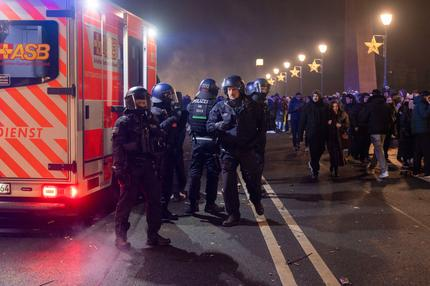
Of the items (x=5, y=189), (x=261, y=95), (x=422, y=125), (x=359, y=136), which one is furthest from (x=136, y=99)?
(x=359, y=136)

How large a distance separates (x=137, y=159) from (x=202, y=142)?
1753mm

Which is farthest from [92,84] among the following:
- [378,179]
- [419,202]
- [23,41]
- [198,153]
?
[378,179]

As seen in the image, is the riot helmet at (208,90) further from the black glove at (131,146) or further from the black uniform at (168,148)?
the black glove at (131,146)

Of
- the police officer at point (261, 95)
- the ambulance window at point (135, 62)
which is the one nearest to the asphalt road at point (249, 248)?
the police officer at point (261, 95)

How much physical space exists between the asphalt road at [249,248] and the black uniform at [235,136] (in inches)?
19.8

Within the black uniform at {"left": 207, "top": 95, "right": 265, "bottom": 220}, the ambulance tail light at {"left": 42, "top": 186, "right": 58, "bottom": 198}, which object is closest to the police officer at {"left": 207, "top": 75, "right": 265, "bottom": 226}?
the black uniform at {"left": 207, "top": 95, "right": 265, "bottom": 220}

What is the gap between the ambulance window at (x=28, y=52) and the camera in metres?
6.23

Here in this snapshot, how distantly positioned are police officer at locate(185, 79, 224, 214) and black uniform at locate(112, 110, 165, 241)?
4.58 ft

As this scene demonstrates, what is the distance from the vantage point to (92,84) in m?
6.58

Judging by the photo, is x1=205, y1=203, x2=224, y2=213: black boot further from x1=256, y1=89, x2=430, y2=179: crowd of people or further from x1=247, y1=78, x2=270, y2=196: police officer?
x1=256, y1=89, x2=430, y2=179: crowd of people

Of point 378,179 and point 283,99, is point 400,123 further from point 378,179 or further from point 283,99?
point 283,99

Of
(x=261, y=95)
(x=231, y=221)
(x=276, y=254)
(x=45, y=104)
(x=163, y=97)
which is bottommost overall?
(x=276, y=254)

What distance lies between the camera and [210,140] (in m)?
7.44

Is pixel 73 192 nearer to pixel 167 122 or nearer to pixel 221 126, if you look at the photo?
pixel 167 122
